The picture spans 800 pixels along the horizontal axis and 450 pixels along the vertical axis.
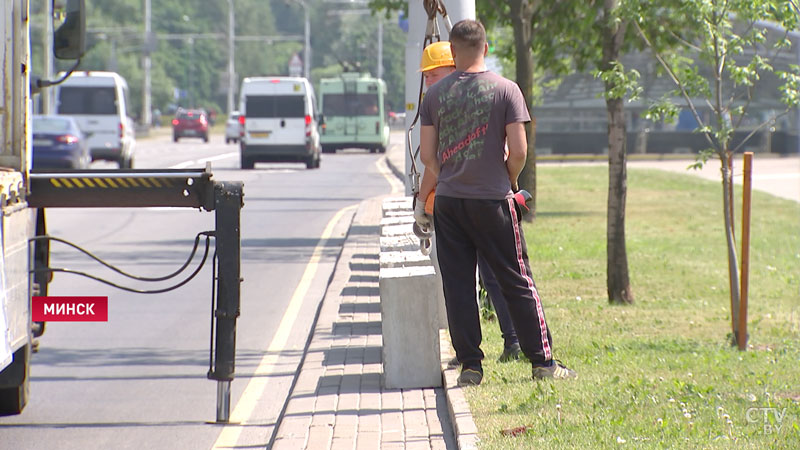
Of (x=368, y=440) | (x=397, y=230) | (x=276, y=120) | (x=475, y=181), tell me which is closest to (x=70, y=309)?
(x=368, y=440)

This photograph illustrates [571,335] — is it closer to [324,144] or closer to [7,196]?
[7,196]

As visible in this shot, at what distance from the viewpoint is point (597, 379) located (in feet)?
23.3

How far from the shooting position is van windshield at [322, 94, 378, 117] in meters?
50.9

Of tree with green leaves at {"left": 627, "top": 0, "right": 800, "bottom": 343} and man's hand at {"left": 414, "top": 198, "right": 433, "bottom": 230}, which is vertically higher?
tree with green leaves at {"left": 627, "top": 0, "right": 800, "bottom": 343}

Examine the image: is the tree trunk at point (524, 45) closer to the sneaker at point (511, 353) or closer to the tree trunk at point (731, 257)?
the tree trunk at point (731, 257)

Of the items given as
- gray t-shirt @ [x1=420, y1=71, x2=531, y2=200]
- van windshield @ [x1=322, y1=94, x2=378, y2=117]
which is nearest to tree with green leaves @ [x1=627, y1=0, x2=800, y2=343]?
gray t-shirt @ [x1=420, y1=71, x2=531, y2=200]

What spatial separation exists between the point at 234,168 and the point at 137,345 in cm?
2869

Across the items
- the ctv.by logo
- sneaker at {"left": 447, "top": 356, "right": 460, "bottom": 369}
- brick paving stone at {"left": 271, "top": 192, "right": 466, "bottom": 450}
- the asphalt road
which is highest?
the ctv.by logo

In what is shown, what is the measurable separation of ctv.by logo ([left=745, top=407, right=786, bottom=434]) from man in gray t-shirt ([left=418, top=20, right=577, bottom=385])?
115 centimetres

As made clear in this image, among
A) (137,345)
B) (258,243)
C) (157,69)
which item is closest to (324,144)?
(258,243)

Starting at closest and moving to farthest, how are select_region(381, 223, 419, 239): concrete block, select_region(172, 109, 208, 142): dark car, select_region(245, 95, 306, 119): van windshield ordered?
select_region(381, 223, 419, 239): concrete block < select_region(245, 95, 306, 119): van windshield < select_region(172, 109, 208, 142): dark car

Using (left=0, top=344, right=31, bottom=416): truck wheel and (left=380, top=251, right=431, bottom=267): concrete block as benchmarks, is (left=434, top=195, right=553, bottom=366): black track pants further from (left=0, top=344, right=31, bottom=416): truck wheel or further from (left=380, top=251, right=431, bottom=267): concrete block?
(left=0, top=344, right=31, bottom=416): truck wheel

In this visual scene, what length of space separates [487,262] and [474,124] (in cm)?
71

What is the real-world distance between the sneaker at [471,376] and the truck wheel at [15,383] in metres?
2.20
